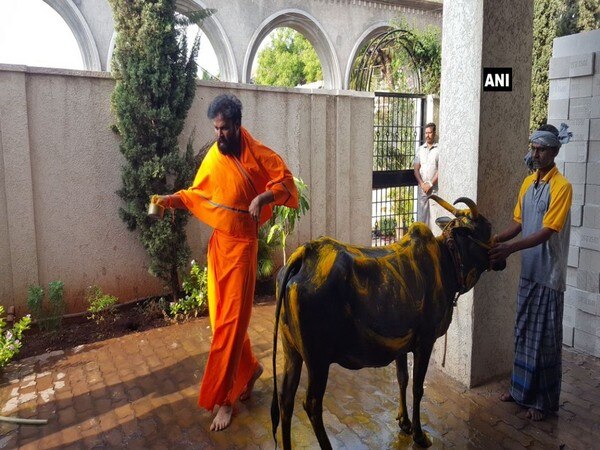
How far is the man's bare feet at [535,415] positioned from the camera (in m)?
3.68

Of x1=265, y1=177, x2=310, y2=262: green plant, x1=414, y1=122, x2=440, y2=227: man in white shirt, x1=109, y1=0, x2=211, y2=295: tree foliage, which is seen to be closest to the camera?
x1=109, y1=0, x2=211, y2=295: tree foliage

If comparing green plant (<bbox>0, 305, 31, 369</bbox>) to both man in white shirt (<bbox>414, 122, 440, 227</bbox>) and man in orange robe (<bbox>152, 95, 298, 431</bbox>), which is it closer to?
man in orange robe (<bbox>152, 95, 298, 431</bbox>)

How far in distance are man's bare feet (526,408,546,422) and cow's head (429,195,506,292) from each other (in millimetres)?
1307

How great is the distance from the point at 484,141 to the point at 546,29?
8620 millimetres

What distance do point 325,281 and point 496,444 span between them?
71.1 inches

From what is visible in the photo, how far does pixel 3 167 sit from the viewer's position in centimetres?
531

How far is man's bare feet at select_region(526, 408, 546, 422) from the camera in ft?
12.1

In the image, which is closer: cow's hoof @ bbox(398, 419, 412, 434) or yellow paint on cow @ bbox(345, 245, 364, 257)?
yellow paint on cow @ bbox(345, 245, 364, 257)

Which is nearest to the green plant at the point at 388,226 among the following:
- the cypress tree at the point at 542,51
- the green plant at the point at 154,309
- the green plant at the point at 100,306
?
the cypress tree at the point at 542,51

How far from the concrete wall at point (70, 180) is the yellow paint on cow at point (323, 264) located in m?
4.01

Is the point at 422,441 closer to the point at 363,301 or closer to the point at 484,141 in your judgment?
the point at 363,301

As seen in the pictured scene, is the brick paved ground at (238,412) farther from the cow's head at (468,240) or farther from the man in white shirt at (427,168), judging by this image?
the man in white shirt at (427,168)

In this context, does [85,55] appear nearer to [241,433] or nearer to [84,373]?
[84,373]

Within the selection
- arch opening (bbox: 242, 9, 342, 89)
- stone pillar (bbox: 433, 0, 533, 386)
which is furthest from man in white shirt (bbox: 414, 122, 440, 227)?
arch opening (bbox: 242, 9, 342, 89)
